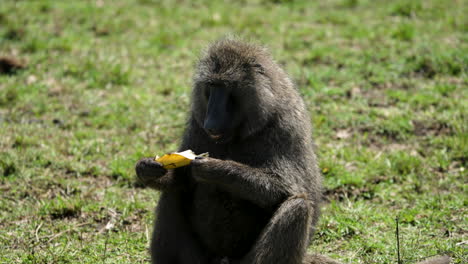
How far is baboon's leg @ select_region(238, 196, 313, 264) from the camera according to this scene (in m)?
4.04

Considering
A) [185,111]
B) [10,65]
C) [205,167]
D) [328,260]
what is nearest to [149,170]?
[205,167]

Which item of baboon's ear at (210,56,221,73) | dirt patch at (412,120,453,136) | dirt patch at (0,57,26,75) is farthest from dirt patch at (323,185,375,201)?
dirt patch at (0,57,26,75)

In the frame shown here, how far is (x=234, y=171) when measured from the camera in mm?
4184

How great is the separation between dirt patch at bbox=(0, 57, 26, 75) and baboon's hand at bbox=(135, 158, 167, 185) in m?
5.05

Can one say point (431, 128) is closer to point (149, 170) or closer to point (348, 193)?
point (348, 193)

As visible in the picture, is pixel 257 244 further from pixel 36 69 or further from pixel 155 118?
pixel 36 69

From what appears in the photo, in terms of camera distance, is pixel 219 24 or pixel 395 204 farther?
pixel 219 24

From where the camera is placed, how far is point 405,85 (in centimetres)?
809

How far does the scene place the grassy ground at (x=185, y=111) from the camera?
552 centimetres

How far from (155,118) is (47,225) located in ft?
7.66

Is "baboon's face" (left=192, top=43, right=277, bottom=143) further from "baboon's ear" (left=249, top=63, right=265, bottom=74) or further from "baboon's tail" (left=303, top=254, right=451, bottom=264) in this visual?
"baboon's tail" (left=303, top=254, right=451, bottom=264)

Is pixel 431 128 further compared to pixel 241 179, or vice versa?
pixel 431 128

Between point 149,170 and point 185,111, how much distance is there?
3373 millimetres

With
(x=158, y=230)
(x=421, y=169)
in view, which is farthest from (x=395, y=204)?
(x=158, y=230)
